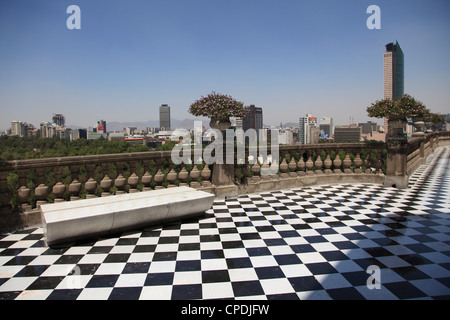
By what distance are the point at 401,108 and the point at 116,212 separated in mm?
7090

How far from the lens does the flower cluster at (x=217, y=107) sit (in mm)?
→ 6543

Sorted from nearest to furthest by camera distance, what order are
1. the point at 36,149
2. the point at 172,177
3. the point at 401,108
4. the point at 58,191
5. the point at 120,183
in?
the point at 58,191, the point at 120,183, the point at 172,177, the point at 401,108, the point at 36,149

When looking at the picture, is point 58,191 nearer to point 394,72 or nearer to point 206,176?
point 206,176

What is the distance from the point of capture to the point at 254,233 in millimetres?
4543

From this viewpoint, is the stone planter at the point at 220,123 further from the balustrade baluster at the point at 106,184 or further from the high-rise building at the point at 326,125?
the high-rise building at the point at 326,125

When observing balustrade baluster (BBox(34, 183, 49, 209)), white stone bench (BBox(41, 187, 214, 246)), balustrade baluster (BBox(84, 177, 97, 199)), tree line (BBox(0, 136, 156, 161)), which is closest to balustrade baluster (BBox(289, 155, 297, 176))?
white stone bench (BBox(41, 187, 214, 246))

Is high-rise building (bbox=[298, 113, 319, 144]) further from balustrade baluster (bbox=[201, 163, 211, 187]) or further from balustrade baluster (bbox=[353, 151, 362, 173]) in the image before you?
balustrade baluster (bbox=[201, 163, 211, 187])

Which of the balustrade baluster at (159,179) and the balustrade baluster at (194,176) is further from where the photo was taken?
the balustrade baluster at (194,176)

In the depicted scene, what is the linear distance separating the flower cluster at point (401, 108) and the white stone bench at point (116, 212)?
17.8 feet

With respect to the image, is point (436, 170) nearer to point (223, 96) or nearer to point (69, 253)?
point (223, 96)

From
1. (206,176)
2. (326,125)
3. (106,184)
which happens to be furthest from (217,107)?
(326,125)

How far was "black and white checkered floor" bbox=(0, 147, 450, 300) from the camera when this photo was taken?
9.52ft

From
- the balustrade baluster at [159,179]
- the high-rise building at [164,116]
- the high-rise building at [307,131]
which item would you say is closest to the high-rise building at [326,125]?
the high-rise building at [307,131]

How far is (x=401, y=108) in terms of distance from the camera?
24.9 ft
